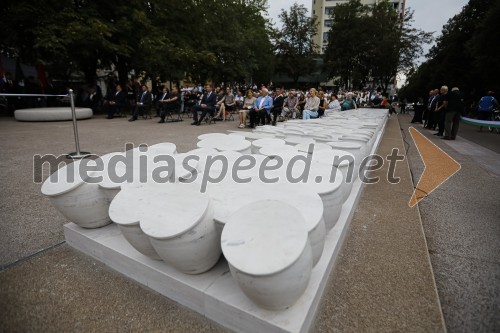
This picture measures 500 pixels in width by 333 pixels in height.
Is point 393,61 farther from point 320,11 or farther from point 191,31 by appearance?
point 320,11

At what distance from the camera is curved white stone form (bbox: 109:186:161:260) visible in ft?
5.57

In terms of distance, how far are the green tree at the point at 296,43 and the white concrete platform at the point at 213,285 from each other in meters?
44.6

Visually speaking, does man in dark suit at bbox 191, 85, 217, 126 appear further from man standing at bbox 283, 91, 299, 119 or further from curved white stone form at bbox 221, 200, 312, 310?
→ curved white stone form at bbox 221, 200, 312, 310

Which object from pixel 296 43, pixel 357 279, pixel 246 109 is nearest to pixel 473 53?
pixel 246 109

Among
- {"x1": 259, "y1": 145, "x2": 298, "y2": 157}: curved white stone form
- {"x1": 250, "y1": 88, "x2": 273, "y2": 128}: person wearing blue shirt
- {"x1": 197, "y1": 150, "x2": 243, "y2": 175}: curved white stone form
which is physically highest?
{"x1": 250, "y1": 88, "x2": 273, "y2": 128}: person wearing blue shirt

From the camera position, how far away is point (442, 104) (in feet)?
33.5

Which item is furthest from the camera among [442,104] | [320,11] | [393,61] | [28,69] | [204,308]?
[320,11]

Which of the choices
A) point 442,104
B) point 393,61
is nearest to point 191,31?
point 442,104

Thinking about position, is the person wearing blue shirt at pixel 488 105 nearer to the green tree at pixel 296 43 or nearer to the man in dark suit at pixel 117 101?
the man in dark suit at pixel 117 101

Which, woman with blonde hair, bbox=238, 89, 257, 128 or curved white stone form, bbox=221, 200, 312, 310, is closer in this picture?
curved white stone form, bbox=221, 200, 312, 310

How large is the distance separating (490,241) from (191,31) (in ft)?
61.8

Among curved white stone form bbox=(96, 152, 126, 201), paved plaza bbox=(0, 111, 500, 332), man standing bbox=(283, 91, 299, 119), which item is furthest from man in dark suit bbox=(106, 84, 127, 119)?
curved white stone form bbox=(96, 152, 126, 201)

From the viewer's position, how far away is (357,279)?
1953mm

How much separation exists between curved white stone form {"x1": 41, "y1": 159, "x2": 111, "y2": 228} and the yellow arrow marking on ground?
140 inches
